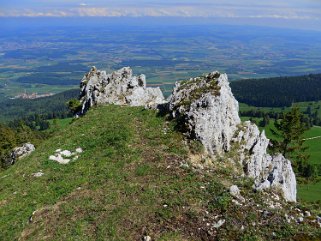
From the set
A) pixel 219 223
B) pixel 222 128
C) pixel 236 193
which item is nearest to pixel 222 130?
pixel 222 128

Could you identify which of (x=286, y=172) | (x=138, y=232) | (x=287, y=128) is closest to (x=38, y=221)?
(x=138, y=232)

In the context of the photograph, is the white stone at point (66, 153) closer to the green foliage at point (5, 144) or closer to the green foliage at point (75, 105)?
the green foliage at point (75, 105)

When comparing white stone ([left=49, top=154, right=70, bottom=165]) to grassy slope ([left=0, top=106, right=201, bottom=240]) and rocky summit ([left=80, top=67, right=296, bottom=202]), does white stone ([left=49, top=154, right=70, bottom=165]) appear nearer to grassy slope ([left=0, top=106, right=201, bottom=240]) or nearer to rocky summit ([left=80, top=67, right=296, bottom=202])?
grassy slope ([left=0, top=106, right=201, bottom=240])

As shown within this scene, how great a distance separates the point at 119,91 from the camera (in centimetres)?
5712

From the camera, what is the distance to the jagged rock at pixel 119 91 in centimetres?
5500

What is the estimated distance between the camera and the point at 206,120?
1373 inches

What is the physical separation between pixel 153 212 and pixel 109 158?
10.1 metres

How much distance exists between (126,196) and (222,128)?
46.9ft

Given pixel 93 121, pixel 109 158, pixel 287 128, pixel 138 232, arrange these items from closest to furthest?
pixel 138 232, pixel 109 158, pixel 93 121, pixel 287 128

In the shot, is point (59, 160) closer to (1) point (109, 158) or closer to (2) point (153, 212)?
(1) point (109, 158)

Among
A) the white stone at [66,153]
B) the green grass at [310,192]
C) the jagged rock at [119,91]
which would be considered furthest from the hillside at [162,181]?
the green grass at [310,192]

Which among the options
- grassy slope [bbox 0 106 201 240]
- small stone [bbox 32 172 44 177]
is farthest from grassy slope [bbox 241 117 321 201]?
small stone [bbox 32 172 44 177]

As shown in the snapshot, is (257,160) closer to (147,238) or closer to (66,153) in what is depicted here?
(147,238)

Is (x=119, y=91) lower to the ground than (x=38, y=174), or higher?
higher
